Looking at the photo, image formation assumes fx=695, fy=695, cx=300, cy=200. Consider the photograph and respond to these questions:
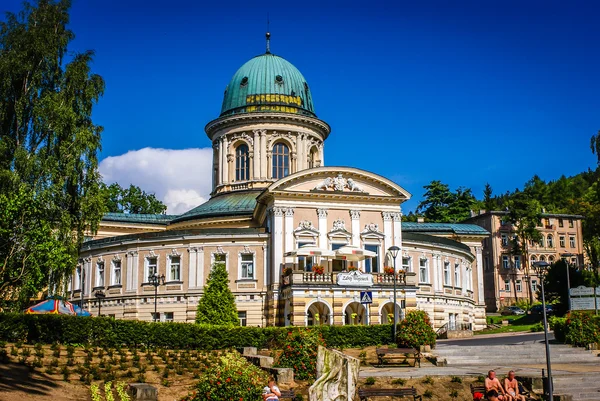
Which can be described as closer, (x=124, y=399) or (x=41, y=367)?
(x=124, y=399)

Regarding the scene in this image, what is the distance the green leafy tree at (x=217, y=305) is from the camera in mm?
40812

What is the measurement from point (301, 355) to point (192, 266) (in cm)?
2455

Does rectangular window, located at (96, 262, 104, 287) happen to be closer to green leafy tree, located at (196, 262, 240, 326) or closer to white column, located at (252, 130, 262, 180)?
white column, located at (252, 130, 262, 180)

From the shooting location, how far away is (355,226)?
160 feet

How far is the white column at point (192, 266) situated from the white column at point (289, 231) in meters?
7.12

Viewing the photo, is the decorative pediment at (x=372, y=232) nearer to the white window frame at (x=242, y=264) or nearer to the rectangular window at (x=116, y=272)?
the white window frame at (x=242, y=264)

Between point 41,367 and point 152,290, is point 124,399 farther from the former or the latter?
point 152,290

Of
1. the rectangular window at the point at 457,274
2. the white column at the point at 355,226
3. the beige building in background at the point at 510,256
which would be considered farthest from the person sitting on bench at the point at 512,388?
the beige building in background at the point at 510,256

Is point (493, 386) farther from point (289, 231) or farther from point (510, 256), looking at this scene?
point (510, 256)

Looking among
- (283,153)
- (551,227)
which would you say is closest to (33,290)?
(283,153)

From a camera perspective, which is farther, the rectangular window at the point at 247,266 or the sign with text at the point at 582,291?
the rectangular window at the point at 247,266

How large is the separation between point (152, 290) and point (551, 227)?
199ft

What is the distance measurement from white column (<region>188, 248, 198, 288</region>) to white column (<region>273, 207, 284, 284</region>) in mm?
6390

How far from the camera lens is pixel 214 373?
18812mm
